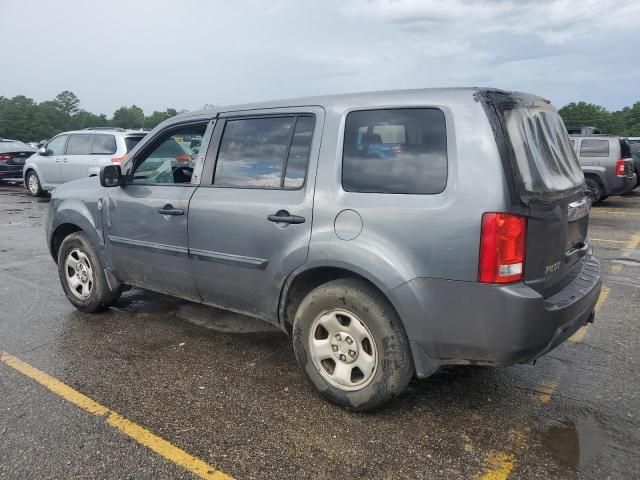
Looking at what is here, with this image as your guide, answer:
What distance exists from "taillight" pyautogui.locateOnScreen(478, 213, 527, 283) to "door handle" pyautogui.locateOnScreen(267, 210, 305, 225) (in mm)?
1098

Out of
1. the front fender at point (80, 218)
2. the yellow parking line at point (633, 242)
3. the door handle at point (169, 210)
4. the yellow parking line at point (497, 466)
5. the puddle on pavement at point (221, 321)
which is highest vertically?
the door handle at point (169, 210)

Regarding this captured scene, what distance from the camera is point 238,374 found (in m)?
3.65

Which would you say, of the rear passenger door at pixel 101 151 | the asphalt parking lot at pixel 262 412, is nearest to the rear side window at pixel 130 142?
the rear passenger door at pixel 101 151

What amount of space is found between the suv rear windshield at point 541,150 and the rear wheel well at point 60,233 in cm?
388

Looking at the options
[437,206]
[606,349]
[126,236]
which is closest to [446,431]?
[437,206]

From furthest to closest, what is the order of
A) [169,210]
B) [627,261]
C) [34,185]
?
[34,185] → [627,261] → [169,210]

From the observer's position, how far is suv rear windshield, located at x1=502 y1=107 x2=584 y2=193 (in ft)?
→ 9.03

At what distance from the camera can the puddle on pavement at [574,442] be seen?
2.65 metres

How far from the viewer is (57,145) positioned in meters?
13.7

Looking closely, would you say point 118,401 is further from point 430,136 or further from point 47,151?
point 47,151

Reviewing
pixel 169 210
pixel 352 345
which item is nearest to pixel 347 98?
pixel 352 345

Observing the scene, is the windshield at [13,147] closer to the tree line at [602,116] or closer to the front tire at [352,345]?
the front tire at [352,345]

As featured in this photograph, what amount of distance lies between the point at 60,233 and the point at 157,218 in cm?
159

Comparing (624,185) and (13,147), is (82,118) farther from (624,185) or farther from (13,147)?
(624,185)
